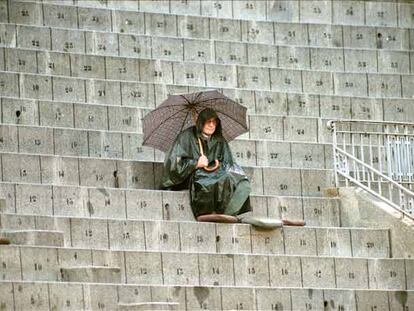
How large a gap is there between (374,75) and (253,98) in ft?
6.44

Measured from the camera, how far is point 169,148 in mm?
23469

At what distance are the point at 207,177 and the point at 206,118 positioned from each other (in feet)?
2.56

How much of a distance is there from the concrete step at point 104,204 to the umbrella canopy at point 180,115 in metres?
0.83

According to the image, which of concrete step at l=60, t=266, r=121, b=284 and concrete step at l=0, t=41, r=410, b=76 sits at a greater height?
concrete step at l=0, t=41, r=410, b=76

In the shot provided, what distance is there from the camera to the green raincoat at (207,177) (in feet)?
75.2

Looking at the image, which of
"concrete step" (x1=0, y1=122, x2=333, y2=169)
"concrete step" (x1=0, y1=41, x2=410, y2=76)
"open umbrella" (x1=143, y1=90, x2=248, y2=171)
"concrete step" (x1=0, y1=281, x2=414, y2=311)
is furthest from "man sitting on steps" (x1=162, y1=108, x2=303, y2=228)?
"concrete step" (x1=0, y1=41, x2=410, y2=76)

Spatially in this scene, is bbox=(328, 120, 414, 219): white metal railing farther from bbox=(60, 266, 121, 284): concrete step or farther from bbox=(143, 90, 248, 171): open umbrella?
bbox=(60, 266, 121, 284): concrete step

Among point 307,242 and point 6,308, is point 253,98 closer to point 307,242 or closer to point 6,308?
point 307,242

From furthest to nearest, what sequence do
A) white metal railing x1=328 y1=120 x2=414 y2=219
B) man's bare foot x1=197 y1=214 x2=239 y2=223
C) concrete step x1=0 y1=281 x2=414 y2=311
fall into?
white metal railing x1=328 y1=120 x2=414 y2=219 → man's bare foot x1=197 y1=214 x2=239 y2=223 → concrete step x1=0 y1=281 x2=414 y2=311

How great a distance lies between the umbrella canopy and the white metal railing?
130 cm

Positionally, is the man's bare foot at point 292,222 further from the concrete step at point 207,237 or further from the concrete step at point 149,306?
the concrete step at point 149,306

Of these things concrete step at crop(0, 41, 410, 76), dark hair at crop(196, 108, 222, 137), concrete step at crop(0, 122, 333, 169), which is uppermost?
concrete step at crop(0, 41, 410, 76)

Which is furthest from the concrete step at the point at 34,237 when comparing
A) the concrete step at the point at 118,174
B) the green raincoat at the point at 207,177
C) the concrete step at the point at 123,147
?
the concrete step at the point at 123,147

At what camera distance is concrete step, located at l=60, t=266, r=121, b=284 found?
21047 mm
